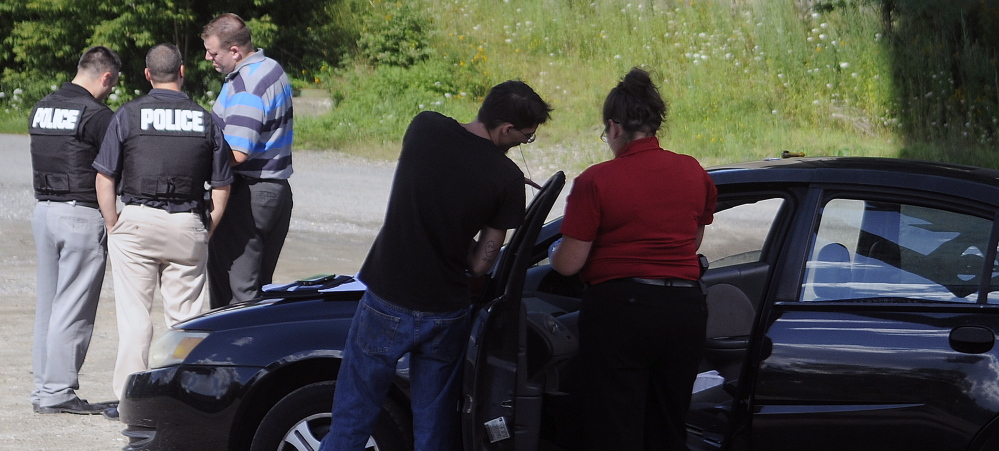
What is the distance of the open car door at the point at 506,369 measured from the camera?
3.07 metres

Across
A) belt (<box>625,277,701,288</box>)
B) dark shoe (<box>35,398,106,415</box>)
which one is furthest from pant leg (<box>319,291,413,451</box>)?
dark shoe (<box>35,398,106,415</box>)

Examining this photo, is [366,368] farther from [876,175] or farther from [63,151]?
[63,151]

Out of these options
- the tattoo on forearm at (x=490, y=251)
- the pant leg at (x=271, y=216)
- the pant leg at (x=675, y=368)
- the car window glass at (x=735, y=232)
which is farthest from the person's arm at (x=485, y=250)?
the car window glass at (x=735, y=232)

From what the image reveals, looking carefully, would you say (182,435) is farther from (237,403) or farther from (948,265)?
(948,265)

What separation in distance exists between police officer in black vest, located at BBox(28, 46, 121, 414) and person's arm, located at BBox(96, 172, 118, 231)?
0.24 meters

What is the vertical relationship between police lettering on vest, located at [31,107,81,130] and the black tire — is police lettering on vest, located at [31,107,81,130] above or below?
above

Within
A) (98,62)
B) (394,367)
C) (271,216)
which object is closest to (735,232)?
(271,216)

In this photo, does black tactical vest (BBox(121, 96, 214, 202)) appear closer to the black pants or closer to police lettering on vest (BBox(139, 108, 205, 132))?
police lettering on vest (BBox(139, 108, 205, 132))

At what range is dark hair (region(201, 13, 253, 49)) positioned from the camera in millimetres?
5164

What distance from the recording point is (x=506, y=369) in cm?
308

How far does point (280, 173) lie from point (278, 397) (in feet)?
6.26

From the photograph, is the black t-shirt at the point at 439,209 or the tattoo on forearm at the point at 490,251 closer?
the black t-shirt at the point at 439,209

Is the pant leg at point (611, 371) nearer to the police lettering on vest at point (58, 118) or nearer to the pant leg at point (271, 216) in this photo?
the pant leg at point (271, 216)

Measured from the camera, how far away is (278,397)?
359 cm
